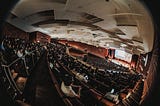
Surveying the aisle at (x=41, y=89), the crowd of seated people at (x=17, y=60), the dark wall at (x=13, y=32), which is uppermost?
the dark wall at (x=13, y=32)

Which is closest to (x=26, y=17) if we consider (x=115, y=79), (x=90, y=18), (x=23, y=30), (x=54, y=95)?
(x=23, y=30)

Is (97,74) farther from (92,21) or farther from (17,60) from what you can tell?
(17,60)

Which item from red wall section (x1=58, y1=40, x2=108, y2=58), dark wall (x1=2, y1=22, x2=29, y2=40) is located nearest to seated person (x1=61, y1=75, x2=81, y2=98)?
red wall section (x1=58, y1=40, x2=108, y2=58)

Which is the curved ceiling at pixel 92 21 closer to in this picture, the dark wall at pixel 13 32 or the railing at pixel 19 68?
the dark wall at pixel 13 32

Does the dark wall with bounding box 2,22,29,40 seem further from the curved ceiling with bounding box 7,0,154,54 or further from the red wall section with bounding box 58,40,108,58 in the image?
the red wall section with bounding box 58,40,108,58

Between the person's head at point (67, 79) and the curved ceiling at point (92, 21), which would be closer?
the curved ceiling at point (92, 21)

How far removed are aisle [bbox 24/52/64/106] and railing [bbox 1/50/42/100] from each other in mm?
37

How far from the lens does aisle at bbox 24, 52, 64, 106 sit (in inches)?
61.1

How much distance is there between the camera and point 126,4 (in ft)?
4.71

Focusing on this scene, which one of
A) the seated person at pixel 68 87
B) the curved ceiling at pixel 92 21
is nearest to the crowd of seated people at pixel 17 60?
the curved ceiling at pixel 92 21

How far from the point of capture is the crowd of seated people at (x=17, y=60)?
158cm

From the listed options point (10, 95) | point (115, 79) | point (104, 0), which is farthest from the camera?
point (10, 95)

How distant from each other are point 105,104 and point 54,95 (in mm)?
303

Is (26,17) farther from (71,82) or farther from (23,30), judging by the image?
(71,82)
